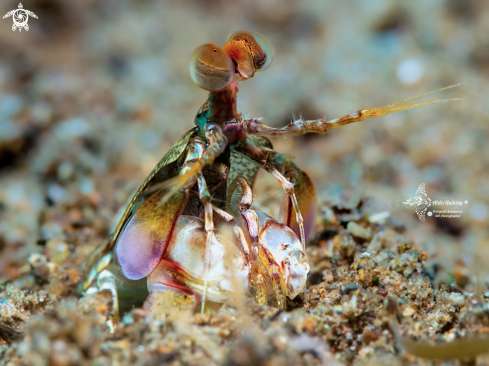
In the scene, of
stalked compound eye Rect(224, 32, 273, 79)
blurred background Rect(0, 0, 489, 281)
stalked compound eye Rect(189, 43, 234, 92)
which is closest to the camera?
stalked compound eye Rect(189, 43, 234, 92)

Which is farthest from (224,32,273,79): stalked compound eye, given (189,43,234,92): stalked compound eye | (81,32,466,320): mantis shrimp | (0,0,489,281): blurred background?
(0,0,489,281): blurred background

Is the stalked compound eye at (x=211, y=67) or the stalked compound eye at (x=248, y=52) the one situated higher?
the stalked compound eye at (x=248, y=52)

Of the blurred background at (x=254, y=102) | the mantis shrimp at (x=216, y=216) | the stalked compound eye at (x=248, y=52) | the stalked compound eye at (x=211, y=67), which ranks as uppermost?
the blurred background at (x=254, y=102)

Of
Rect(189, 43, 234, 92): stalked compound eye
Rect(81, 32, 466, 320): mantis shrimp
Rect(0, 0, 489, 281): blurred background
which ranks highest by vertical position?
Rect(0, 0, 489, 281): blurred background

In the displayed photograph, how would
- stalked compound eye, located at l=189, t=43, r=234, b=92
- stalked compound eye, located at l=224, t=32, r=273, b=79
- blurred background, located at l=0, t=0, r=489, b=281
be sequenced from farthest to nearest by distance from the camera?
1. blurred background, located at l=0, t=0, r=489, b=281
2. stalked compound eye, located at l=224, t=32, r=273, b=79
3. stalked compound eye, located at l=189, t=43, r=234, b=92

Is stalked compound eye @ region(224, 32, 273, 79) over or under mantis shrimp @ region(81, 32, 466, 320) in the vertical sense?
over

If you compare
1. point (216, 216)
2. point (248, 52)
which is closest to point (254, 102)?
point (248, 52)

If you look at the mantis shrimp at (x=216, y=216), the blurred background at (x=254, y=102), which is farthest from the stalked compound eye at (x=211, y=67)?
→ the blurred background at (x=254, y=102)

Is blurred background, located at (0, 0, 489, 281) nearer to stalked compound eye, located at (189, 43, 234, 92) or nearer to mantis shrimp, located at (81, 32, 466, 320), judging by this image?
mantis shrimp, located at (81, 32, 466, 320)

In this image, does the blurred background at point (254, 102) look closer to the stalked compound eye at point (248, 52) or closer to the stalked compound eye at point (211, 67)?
the stalked compound eye at point (248, 52)
